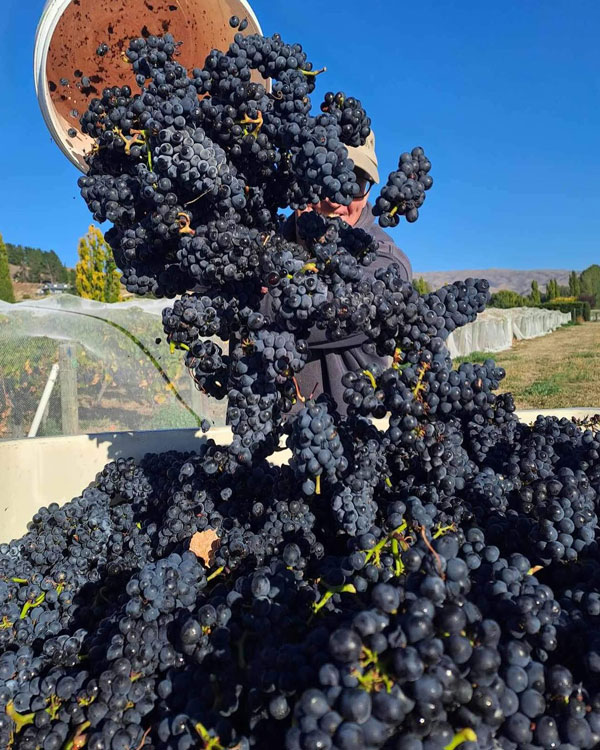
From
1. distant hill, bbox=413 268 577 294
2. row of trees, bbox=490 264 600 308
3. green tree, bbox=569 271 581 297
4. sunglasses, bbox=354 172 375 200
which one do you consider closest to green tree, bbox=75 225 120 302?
sunglasses, bbox=354 172 375 200

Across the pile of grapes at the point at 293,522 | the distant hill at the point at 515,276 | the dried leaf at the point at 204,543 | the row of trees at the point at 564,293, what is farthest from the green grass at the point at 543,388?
the distant hill at the point at 515,276

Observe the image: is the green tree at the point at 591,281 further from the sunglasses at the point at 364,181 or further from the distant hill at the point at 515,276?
the sunglasses at the point at 364,181

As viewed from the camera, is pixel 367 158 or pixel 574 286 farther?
pixel 574 286

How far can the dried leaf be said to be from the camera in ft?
3.60

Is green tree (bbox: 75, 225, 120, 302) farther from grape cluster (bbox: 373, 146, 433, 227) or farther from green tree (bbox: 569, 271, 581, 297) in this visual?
green tree (bbox: 569, 271, 581, 297)

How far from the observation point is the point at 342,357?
192 cm

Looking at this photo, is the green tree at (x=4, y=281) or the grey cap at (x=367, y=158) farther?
Result: the green tree at (x=4, y=281)

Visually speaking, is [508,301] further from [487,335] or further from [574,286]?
[487,335]

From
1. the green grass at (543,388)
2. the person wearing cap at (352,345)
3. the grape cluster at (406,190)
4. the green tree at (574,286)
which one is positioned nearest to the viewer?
the grape cluster at (406,190)

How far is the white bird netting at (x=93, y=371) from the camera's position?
4.92 meters

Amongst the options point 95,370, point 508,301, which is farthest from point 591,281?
point 95,370

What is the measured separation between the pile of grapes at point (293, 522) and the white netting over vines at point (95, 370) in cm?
378

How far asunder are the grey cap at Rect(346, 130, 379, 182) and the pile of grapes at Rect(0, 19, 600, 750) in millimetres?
755

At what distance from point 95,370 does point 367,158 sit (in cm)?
435
